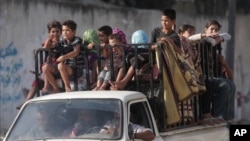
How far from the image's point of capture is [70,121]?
754 centimetres

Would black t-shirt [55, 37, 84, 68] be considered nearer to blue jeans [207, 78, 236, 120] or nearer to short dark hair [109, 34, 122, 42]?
short dark hair [109, 34, 122, 42]

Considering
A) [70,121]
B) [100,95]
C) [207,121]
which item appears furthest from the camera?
[207,121]

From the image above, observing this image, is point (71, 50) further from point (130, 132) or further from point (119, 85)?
point (130, 132)

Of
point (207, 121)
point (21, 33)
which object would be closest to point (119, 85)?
point (207, 121)

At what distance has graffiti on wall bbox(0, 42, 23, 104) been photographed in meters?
14.8

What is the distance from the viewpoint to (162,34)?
920cm

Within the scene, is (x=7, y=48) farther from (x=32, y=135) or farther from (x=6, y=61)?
(x=32, y=135)

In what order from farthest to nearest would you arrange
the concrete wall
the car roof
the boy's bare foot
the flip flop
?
the concrete wall, the flip flop, the boy's bare foot, the car roof

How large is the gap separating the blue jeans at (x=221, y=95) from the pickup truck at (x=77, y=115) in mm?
1846

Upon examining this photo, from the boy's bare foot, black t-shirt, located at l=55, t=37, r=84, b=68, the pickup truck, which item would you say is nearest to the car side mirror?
the pickup truck

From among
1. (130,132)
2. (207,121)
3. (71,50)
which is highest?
(71,50)

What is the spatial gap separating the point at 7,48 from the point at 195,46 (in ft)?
19.8

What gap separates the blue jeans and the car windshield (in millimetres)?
2408

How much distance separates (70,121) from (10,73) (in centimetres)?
753
